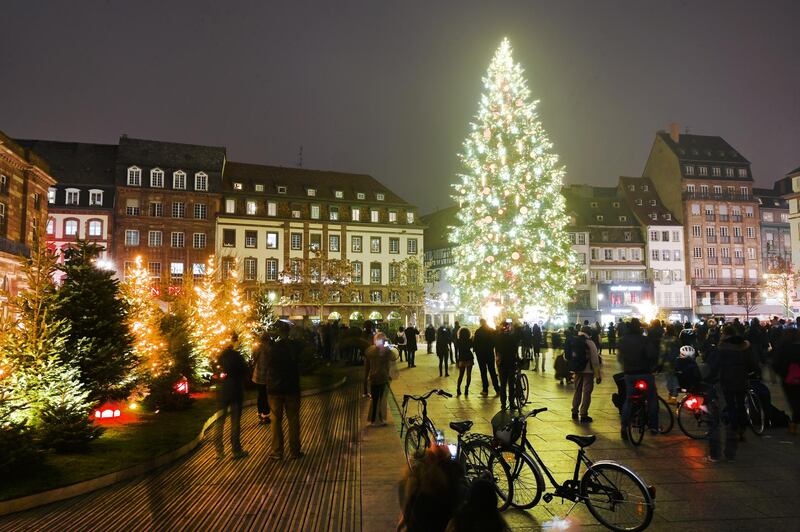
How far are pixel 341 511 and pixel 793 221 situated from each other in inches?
2683

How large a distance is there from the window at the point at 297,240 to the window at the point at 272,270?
2.79 meters

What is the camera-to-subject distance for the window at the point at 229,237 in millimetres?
60550

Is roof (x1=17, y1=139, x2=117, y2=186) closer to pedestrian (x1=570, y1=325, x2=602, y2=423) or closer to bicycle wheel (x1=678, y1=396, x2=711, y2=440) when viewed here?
pedestrian (x1=570, y1=325, x2=602, y2=423)

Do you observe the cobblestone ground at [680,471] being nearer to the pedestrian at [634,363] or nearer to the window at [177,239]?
the pedestrian at [634,363]

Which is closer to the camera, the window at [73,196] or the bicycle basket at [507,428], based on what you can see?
the bicycle basket at [507,428]

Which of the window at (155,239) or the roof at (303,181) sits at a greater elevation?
the roof at (303,181)

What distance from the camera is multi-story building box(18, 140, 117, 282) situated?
55500 millimetres

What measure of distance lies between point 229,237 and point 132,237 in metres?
9.31

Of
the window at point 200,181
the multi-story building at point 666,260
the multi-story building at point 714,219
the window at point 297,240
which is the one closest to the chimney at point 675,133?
the multi-story building at point 714,219

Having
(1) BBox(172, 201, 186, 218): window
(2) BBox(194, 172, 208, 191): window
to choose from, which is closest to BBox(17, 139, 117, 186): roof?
(1) BBox(172, 201, 186, 218): window

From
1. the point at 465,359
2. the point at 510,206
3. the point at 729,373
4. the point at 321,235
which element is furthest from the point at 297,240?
the point at 729,373

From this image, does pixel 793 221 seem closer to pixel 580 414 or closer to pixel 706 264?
pixel 706 264

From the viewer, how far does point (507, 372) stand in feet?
43.8

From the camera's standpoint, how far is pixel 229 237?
60.9 m
